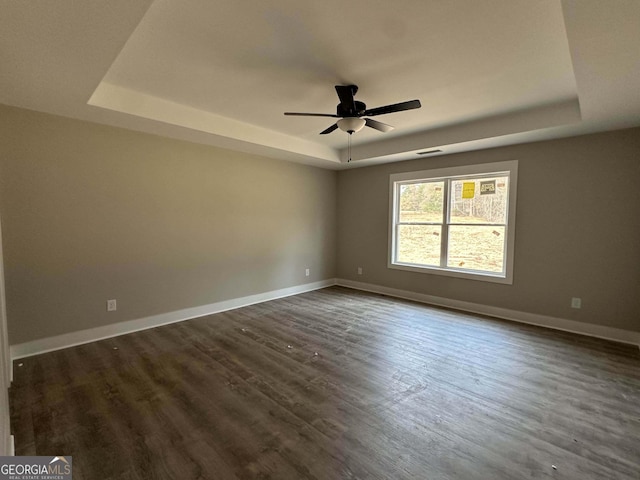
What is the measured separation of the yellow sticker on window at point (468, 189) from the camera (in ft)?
14.9

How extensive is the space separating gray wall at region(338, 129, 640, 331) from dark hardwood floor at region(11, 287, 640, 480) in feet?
1.74

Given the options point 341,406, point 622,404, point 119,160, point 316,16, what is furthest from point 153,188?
point 622,404

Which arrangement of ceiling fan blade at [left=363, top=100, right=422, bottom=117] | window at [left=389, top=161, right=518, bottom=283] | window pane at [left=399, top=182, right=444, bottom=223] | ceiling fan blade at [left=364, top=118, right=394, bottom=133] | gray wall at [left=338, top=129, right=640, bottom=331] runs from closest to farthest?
ceiling fan blade at [left=363, top=100, right=422, bottom=117] < ceiling fan blade at [left=364, top=118, right=394, bottom=133] < gray wall at [left=338, top=129, right=640, bottom=331] < window at [left=389, top=161, right=518, bottom=283] < window pane at [left=399, top=182, right=444, bottom=223]

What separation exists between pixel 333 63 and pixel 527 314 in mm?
4042

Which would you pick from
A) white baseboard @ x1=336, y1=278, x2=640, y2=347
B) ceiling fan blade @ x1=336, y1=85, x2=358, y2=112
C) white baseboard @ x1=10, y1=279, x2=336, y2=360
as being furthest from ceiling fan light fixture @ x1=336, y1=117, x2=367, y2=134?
white baseboard @ x1=336, y1=278, x2=640, y2=347

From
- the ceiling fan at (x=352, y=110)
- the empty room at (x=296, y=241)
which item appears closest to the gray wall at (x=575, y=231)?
the empty room at (x=296, y=241)

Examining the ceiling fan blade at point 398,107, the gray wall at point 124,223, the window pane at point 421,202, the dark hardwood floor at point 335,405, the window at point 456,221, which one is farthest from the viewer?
the window pane at point 421,202

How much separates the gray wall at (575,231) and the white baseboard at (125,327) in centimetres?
336

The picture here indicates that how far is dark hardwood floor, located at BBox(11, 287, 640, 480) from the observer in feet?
5.47

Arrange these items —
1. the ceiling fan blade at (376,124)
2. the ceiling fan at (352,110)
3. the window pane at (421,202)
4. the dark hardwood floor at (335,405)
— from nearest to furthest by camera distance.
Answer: the dark hardwood floor at (335,405) < the ceiling fan at (352,110) < the ceiling fan blade at (376,124) < the window pane at (421,202)

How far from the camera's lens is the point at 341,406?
7.16 ft

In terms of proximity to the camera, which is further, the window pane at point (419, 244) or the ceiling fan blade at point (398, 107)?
the window pane at point (419, 244)

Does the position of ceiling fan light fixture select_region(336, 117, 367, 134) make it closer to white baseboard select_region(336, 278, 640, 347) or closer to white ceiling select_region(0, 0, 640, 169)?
white ceiling select_region(0, 0, 640, 169)

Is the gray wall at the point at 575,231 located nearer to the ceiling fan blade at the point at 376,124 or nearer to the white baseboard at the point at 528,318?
the white baseboard at the point at 528,318
